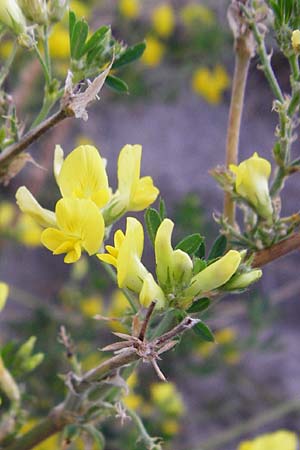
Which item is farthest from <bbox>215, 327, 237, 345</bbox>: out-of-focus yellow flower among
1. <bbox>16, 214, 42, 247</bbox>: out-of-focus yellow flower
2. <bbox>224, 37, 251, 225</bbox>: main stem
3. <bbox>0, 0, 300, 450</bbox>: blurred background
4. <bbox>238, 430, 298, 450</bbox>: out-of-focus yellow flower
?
<bbox>224, 37, 251, 225</bbox>: main stem

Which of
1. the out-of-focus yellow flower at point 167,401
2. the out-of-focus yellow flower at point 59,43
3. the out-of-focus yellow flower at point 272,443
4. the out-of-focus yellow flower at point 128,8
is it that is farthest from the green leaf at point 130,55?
the out-of-focus yellow flower at point 128,8

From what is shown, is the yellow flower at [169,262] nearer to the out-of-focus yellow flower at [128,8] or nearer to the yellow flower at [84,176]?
the yellow flower at [84,176]

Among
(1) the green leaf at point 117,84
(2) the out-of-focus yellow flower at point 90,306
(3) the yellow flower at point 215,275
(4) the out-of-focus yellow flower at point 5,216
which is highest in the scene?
(1) the green leaf at point 117,84

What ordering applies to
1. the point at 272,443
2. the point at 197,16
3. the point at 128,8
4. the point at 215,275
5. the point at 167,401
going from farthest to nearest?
the point at 197,16 → the point at 128,8 → the point at 167,401 → the point at 272,443 → the point at 215,275

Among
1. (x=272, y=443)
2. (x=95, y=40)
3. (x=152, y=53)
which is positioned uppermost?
(x=95, y=40)

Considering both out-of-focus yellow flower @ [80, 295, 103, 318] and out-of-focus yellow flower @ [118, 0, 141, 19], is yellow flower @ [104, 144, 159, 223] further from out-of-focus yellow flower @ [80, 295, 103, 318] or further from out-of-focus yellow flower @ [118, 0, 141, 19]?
out-of-focus yellow flower @ [118, 0, 141, 19]

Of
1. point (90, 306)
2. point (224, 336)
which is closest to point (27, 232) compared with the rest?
point (90, 306)

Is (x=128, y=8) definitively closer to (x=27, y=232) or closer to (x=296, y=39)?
(x=27, y=232)

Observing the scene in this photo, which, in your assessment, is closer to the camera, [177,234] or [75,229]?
[75,229]
